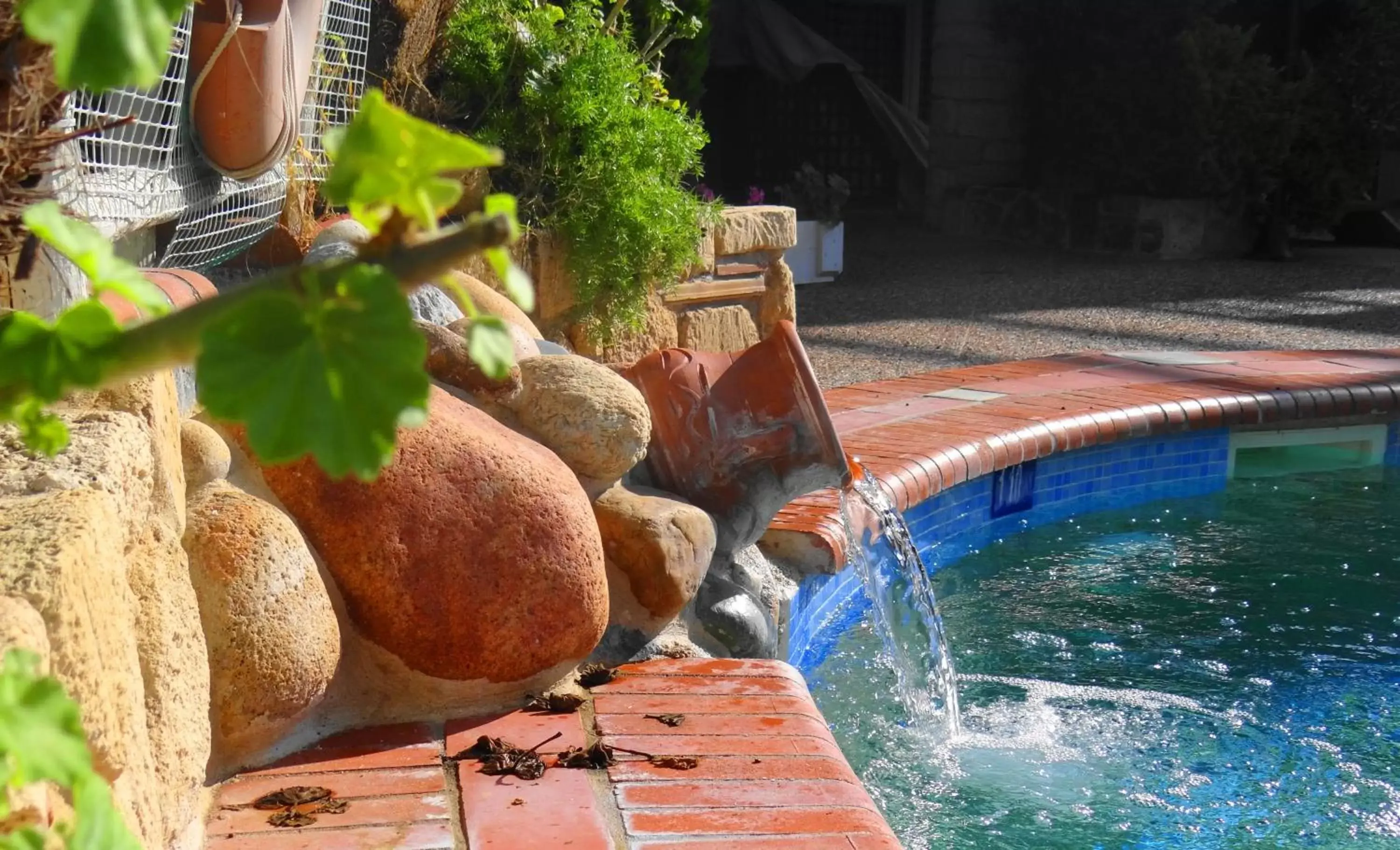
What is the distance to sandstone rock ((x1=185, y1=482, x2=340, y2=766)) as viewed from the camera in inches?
73.2

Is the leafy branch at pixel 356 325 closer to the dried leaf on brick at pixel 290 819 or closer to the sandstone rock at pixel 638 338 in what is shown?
the dried leaf on brick at pixel 290 819

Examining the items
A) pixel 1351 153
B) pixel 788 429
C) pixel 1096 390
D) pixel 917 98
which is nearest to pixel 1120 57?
pixel 1351 153

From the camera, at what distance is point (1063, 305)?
865 centimetres

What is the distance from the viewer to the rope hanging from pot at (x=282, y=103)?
2.46 meters

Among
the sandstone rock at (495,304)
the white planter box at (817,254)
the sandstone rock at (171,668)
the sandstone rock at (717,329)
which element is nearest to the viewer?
the sandstone rock at (171,668)

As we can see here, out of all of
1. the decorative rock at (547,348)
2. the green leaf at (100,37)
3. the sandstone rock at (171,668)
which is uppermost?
the green leaf at (100,37)

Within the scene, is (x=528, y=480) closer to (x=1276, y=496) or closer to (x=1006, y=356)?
(x=1276, y=496)

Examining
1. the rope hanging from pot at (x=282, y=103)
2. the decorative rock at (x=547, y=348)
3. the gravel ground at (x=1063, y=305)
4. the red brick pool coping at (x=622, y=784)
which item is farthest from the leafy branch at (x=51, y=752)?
the gravel ground at (x=1063, y=305)

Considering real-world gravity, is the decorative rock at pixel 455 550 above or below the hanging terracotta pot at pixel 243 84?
below

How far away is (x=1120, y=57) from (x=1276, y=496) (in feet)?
23.9

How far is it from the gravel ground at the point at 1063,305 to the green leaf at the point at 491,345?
18.4ft

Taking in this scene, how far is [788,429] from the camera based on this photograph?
2.87 metres

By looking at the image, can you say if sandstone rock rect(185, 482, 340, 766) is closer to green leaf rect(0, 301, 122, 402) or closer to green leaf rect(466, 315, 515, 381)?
green leaf rect(0, 301, 122, 402)

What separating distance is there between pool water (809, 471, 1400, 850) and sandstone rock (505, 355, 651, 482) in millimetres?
862
